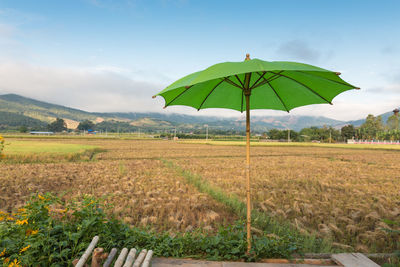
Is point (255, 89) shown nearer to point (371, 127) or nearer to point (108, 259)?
point (108, 259)

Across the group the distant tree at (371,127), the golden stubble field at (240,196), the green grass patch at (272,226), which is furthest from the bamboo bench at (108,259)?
the distant tree at (371,127)

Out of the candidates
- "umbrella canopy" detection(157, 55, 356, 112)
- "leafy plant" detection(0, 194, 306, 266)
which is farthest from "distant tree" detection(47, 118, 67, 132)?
"umbrella canopy" detection(157, 55, 356, 112)

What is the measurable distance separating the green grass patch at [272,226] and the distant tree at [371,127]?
491 ft

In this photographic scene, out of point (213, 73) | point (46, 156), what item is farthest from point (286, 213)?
point (46, 156)

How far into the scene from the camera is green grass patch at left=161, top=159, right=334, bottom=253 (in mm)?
4648

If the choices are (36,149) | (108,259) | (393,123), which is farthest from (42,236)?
(393,123)

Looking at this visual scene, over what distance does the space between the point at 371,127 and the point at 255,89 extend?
517 feet

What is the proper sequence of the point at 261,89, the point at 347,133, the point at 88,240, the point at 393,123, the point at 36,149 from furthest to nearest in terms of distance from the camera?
the point at 393,123 < the point at 347,133 < the point at 36,149 < the point at 261,89 < the point at 88,240

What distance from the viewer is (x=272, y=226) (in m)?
5.81

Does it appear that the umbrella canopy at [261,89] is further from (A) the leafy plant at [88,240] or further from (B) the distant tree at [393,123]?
(B) the distant tree at [393,123]

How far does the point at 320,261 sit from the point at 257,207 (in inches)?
138

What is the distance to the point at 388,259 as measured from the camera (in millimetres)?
4125

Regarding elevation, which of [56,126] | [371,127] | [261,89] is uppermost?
[371,127]

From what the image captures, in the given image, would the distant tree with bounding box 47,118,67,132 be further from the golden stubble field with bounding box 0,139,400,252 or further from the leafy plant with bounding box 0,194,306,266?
the leafy plant with bounding box 0,194,306,266
